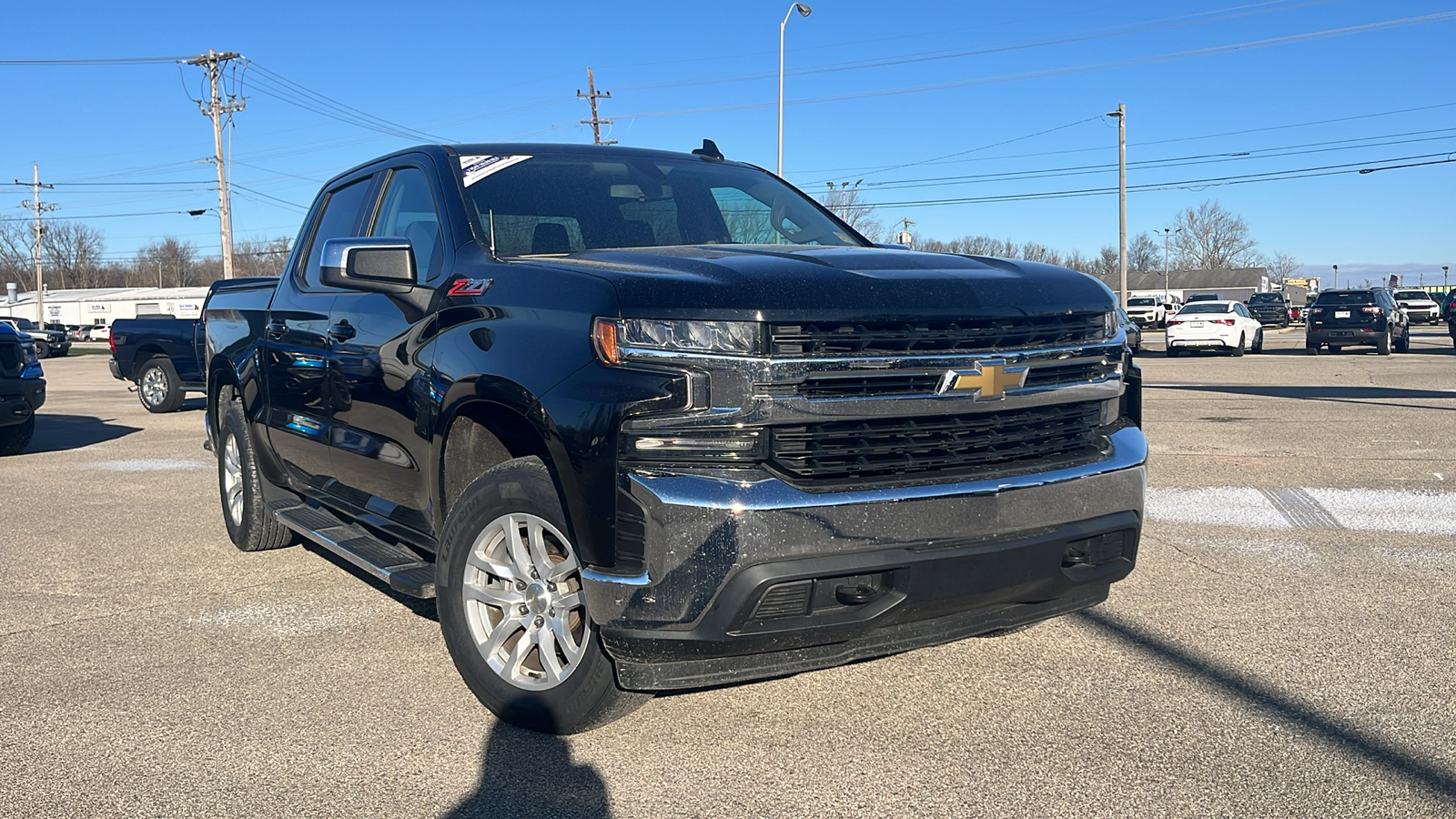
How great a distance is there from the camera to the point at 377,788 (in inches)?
131

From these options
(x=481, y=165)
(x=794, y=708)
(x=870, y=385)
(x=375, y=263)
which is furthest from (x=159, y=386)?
(x=870, y=385)

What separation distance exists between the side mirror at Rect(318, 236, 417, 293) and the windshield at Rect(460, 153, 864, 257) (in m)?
0.33

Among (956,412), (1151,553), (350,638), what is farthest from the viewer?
(1151,553)

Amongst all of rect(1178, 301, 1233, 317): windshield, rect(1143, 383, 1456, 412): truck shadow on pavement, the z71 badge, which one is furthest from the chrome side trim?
rect(1178, 301, 1233, 317): windshield

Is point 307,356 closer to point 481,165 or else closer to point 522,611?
point 481,165

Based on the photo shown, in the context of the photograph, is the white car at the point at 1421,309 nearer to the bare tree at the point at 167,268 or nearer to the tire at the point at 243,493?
the tire at the point at 243,493

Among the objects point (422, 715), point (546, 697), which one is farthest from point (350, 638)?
point (546, 697)

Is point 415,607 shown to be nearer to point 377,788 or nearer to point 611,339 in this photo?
point 377,788

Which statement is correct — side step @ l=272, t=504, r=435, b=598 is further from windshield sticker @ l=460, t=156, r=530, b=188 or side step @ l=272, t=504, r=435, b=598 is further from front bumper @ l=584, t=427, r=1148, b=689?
windshield sticker @ l=460, t=156, r=530, b=188

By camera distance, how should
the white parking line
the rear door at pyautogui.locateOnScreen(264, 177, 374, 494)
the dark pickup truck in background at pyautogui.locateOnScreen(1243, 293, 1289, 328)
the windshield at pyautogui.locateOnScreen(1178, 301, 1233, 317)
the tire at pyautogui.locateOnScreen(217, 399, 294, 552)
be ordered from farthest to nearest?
the dark pickup truck in background at pyautogui.locateOnScreen(1243, 293, 1289, 328) → the windshield at pyautogui.locateOnScreen(1178, 301, 1233, 317) → the white parking line → the tire at pyautogui.locateOnScreen(217, 399, 294, 552) → the rear door at pyautogui.locateOnScreen(264, 177, 374, 494)

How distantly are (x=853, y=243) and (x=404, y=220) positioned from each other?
186 centimetres

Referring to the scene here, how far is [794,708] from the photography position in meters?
3.93

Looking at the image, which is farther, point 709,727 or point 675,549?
point 709,727

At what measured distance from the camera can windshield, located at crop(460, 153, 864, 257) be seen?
4.46 m
